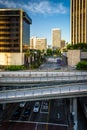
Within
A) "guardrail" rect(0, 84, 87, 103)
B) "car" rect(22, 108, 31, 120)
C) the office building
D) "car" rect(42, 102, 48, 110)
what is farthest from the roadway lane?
the office building

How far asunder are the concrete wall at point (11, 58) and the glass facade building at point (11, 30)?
2878 millimetres

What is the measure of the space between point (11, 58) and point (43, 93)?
111 m

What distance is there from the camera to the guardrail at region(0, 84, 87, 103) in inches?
1973

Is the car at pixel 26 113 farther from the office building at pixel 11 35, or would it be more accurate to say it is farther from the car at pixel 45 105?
the office building at pixel 11 35

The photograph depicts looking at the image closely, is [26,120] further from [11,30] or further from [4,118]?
[11,30]

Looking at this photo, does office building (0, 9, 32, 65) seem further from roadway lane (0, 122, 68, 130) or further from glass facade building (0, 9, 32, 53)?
roadway lane (0, 122, 68, 130)

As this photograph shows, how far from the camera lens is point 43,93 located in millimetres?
50781

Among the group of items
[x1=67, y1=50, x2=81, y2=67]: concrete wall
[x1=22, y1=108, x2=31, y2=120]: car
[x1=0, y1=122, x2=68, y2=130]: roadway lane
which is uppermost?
[x1=67, y1=50, x2=81, y2=67]: concrete wall

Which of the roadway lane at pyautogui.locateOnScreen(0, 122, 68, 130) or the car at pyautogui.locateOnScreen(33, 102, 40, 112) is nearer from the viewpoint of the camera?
the roadway lane at pyautogui.locateOnScreen(0, 122, 68, 130)

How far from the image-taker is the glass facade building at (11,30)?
161750mm

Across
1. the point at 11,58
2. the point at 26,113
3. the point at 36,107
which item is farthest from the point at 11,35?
the point at 26,113

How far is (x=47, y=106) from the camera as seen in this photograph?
66.0 meters

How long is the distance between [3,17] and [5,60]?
23683 mm

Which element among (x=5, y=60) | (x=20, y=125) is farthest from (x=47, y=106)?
(x=5, y=60)
